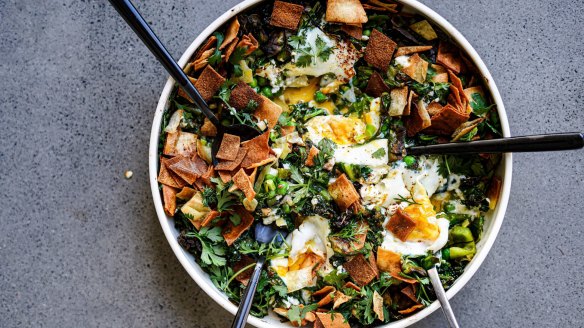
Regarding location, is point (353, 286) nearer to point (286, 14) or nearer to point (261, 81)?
point (261, 81)

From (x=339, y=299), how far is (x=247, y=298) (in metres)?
0.42

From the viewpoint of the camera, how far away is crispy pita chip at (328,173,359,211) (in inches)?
94.6

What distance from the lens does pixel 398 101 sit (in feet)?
8.14

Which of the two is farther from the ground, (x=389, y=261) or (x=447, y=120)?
(x=447, y=120)

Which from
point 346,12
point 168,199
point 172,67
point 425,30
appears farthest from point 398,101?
point 168,199

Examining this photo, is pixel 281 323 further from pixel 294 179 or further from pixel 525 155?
pixel 525 155

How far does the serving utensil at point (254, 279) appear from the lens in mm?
2232

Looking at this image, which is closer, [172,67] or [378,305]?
[172,67]

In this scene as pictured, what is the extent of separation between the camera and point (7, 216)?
2.74 m

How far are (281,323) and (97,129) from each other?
130 cm

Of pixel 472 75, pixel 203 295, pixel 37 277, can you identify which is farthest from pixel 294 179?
pixel 37 277

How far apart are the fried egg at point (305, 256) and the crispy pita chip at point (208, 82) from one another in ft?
2.35

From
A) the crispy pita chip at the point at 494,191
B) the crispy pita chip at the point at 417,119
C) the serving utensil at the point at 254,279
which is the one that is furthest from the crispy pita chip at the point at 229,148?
the crispy pita chip at the point at 494,191

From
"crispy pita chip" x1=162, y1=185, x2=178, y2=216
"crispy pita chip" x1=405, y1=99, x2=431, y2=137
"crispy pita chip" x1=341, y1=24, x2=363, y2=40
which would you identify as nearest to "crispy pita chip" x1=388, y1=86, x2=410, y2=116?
"crispy pita chip" x1=405, y1=99, x2=431, y2=137
